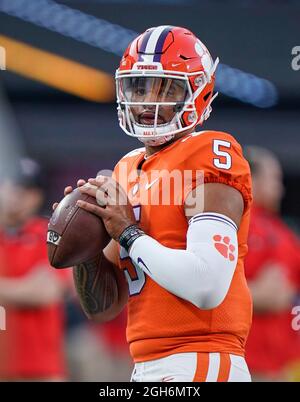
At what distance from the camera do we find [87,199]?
142 inches

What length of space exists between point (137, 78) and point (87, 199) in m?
0.50

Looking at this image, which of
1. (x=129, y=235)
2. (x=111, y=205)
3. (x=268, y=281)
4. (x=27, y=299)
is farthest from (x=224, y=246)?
(x=27, y=299)

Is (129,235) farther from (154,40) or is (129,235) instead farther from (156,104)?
(154,40)

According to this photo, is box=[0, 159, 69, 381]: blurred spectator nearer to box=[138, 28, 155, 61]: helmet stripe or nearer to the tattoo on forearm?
the tattoo on forearm

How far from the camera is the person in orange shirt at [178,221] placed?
134 inches

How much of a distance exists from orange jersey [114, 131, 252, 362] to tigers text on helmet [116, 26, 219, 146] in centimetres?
9

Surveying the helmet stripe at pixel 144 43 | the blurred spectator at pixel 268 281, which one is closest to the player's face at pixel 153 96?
the helmet stripe at pixel 144 43

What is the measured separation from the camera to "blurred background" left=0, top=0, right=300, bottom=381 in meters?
11.4

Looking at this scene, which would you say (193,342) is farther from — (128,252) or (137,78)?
(137,78)

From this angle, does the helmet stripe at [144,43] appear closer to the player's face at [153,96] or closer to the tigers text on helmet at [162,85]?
the tigers text on helmet at [162,85]

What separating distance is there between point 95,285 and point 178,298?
18.6 inches
